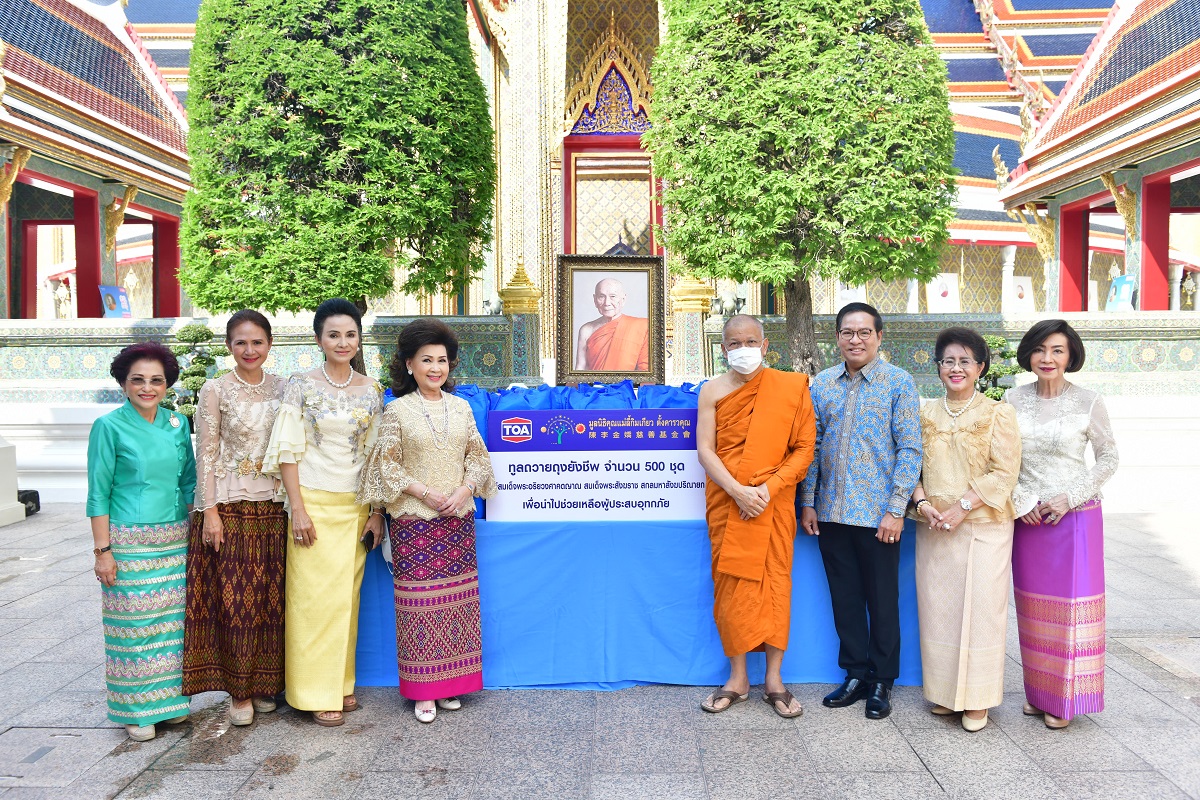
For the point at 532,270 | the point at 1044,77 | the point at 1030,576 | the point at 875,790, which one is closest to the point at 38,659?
the point at 875,790

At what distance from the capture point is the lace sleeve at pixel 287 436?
2.82 metres

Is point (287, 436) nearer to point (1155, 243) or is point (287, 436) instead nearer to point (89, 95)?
point (89, 95)

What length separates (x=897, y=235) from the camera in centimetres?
693

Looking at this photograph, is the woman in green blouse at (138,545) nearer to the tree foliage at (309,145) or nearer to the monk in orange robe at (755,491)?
the monk in orange robe at (755,491)

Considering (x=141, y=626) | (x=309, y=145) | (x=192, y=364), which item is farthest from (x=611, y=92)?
(x=141, y=626)

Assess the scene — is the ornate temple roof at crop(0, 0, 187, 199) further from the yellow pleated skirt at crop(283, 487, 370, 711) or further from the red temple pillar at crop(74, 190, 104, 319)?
the yellow pleated skirt at crop(283, 487, 370, 711)

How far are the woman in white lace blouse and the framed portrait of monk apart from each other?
77.4 inches

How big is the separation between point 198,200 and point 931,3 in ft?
53.1

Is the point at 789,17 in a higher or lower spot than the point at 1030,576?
higher

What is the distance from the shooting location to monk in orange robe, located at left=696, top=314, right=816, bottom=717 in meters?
2.95

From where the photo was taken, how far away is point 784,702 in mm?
2990

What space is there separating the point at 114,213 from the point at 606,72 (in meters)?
8.32

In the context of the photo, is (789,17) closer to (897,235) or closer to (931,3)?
(897,235)

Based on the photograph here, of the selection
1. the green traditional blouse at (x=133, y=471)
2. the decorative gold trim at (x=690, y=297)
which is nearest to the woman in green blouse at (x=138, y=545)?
the green traditional blouse at (x=133, y=471)
